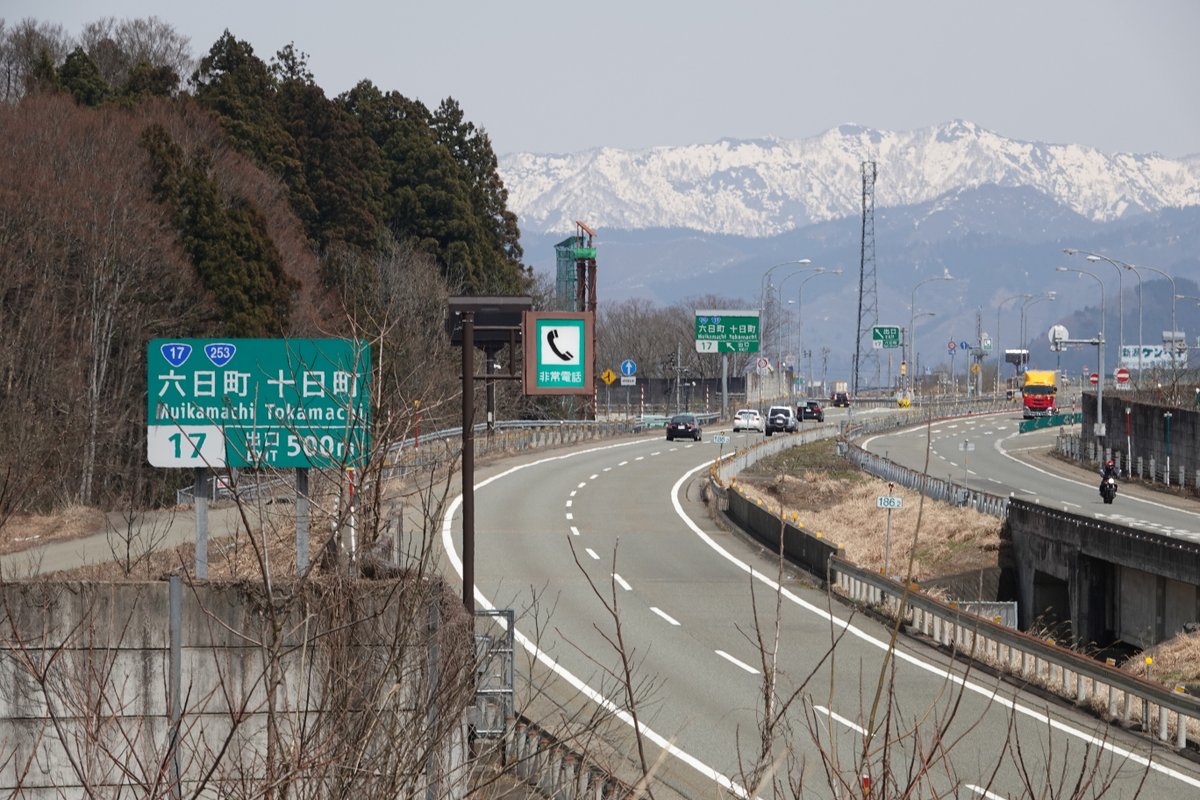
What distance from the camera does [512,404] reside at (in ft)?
270

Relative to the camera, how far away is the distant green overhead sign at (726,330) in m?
89.9

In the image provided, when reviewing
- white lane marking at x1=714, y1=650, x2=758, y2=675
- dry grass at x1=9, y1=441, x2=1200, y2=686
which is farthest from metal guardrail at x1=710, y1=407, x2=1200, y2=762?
white lane marking at x1=714, y1=650, x2=758, y2=675

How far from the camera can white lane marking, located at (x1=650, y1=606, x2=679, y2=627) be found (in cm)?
2869

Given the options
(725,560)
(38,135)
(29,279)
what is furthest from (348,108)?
(725,560)

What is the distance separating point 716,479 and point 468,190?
135ft

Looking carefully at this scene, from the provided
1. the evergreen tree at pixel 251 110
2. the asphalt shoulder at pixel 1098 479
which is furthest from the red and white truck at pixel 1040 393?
the evergreen tree at pixel 251 110

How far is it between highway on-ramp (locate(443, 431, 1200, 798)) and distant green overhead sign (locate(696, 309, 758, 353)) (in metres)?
39.0

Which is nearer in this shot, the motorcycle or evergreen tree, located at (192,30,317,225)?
the motorcycle

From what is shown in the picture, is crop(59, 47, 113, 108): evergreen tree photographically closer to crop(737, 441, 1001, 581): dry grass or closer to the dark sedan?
the dark sedan

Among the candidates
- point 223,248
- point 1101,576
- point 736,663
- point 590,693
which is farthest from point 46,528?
Answer: point 1101,576

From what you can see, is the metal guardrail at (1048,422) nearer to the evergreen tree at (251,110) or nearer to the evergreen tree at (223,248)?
the evergreen tree at (251,110)

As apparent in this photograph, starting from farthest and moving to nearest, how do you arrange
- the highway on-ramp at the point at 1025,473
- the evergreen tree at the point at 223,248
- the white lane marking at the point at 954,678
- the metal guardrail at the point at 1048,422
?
1. the metal guardrail at the point at 1048,422
2. the evergreen tree at the point at 223,248
3. the highway on-ramp at the point at 1025,473
4. the white lane marking at the point at 954,678

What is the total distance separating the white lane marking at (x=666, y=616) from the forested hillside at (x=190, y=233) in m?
6.37

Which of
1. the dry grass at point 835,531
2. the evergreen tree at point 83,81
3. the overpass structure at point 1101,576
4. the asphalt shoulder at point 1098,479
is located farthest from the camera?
the evergreen tree at point 83,81
